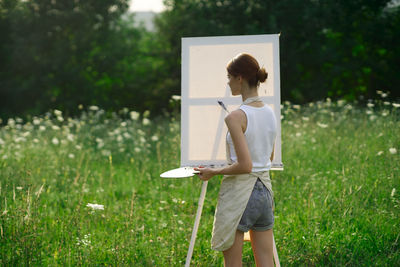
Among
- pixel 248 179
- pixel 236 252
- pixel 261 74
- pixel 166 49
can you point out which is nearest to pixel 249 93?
pixel 261 74

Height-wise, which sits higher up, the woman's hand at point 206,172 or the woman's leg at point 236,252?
the woman's hand at point 206,172

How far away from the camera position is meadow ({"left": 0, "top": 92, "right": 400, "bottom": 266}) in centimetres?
319

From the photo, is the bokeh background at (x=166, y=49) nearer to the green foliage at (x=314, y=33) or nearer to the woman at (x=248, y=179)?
the green foliage at (x=314, y=33)

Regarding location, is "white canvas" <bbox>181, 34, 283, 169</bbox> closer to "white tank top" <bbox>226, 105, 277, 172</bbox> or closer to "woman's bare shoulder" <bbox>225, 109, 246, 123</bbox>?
"white tank top" <bbox>226, 105, 277, 172</bbox>

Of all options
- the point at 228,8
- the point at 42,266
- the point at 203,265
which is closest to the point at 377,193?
the point at 203,265

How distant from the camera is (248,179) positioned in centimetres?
225

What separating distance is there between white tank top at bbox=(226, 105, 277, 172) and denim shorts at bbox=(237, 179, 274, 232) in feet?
0.38

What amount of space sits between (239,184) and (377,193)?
2.35 meters

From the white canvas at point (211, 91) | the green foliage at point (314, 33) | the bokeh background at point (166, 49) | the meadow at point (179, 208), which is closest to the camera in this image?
the white canvas at point (211, 91)

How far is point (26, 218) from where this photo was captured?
118 inches

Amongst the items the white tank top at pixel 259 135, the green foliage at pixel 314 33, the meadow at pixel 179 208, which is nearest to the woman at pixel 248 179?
the white tank top at pixel 259 135

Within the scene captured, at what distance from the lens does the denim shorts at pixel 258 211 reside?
2238mm

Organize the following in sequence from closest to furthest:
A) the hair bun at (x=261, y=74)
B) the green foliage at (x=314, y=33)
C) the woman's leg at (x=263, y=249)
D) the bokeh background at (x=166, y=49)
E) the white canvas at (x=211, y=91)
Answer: the hair bun at (x=261, y=74) < the woman's leg at (x=263, y=249) < the white canvas at (x=211, y=91) < the green foliage at (x=314, y=33) < the bokeh background at (x=166, y=49)

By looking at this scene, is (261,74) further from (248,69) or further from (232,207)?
(232,207)
